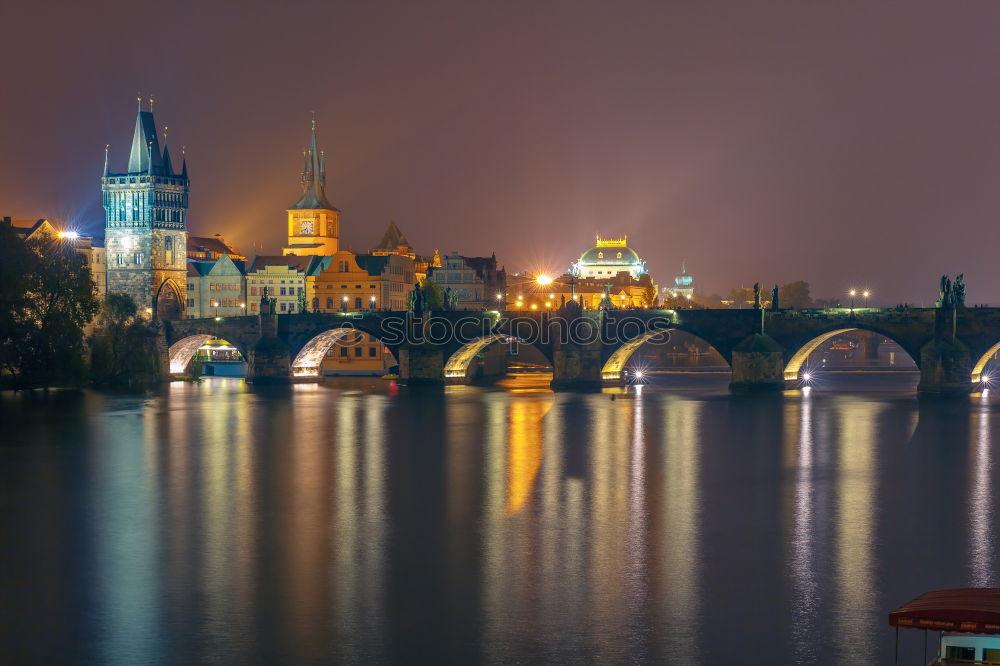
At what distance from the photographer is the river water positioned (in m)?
29.9

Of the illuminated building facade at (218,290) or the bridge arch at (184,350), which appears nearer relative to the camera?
the bridge arch at (184,350)

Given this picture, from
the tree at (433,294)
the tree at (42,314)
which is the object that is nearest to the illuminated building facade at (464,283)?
the tree at (433,294)

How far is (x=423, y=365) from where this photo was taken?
114m

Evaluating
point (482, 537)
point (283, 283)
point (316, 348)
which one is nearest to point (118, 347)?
point (316, 348)

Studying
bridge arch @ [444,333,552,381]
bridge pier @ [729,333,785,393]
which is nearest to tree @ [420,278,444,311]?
bridge arch @ [444,333,552,381]

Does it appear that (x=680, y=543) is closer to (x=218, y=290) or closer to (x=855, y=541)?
(x=855, y=541)

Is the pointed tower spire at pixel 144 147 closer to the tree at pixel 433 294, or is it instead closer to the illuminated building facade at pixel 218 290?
the illuminated building facade at pixel 218 290

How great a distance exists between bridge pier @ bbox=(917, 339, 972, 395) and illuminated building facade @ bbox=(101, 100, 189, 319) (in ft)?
299

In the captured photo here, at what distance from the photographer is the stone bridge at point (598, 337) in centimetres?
9825

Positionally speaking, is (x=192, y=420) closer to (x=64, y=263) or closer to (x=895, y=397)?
(x=64, y=263)

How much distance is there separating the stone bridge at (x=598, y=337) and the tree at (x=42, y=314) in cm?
3238

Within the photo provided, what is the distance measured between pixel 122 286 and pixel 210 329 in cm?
2671

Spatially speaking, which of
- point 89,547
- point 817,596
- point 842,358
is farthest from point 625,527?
point 842,358

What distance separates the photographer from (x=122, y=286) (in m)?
148
